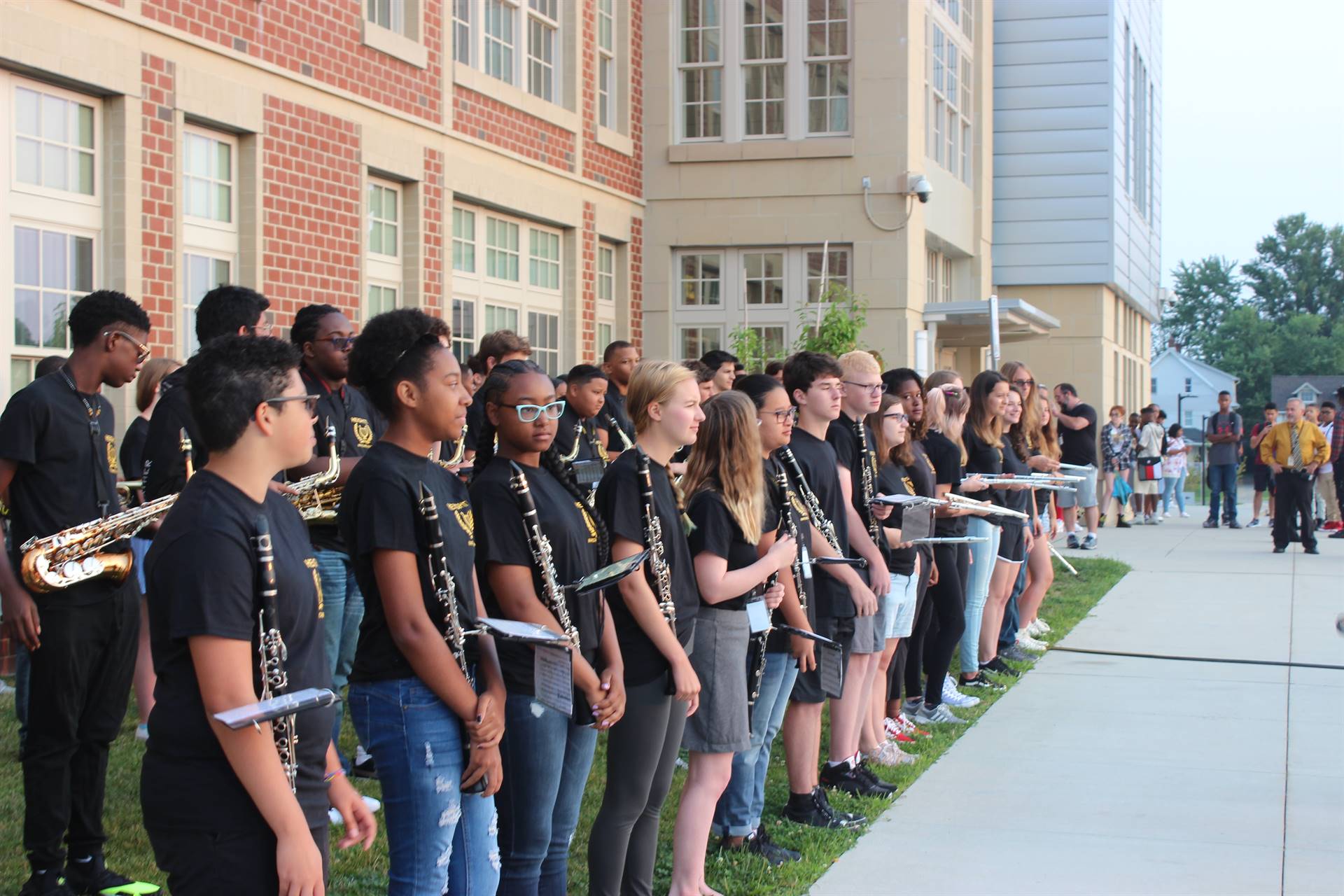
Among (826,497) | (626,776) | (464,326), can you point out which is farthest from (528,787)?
(464,326)

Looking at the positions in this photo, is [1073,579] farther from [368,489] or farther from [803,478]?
[368,489]

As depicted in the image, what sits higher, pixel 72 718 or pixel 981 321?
pixel 981 321

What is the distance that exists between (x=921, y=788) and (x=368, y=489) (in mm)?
4142

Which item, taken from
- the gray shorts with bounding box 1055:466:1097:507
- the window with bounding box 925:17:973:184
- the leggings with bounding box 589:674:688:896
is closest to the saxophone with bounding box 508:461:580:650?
the leggings with bounding box 589:674:688:896

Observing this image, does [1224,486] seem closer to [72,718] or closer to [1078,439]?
[1078,439]

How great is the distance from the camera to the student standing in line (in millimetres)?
4516

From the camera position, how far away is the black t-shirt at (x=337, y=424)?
6000 mm

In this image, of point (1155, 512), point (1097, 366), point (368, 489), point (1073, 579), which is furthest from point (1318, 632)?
point (1097, 366)

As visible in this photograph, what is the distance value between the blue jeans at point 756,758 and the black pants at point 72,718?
227cm

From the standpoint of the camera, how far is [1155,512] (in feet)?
81.9

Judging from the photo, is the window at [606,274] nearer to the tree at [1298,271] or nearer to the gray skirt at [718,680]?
the gray skirt at [718,680]

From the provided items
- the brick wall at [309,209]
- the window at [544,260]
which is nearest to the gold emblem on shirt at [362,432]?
the brick wall at [309,209]

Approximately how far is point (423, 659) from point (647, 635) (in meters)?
1.07

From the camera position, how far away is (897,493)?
23.9ft
